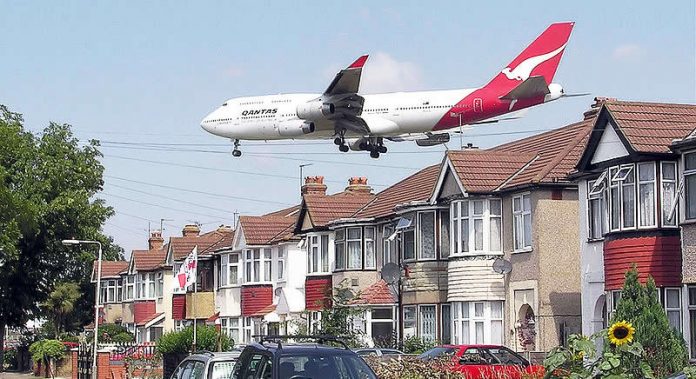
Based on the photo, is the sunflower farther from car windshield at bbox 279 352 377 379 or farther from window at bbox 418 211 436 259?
window at bbox 418 211 436 259

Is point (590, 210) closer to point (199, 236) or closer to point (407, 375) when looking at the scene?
point (407, 375)

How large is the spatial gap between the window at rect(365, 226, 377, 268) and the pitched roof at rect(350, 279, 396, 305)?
1915 mm

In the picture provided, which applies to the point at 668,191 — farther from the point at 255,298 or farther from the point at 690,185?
the point at 255,298

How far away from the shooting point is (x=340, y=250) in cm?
5000

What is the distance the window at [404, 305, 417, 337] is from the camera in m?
43.8

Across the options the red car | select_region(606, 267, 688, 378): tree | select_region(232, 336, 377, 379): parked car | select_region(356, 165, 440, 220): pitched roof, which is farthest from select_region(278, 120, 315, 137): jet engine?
select_region(232, 336, 377, 379): parked car

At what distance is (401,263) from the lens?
145ft

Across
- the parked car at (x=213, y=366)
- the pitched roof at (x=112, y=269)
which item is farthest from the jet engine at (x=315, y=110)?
the pitched roof at (x=112, y=269)

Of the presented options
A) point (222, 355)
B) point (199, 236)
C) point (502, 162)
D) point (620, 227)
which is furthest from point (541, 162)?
point (199, 236)

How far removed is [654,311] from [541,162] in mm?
12633

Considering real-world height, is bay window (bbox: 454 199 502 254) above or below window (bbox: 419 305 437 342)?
→ above

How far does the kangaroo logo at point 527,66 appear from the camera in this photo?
4725 cm

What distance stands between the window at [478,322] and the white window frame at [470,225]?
61.5 inches

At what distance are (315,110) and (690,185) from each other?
60.0 ft
